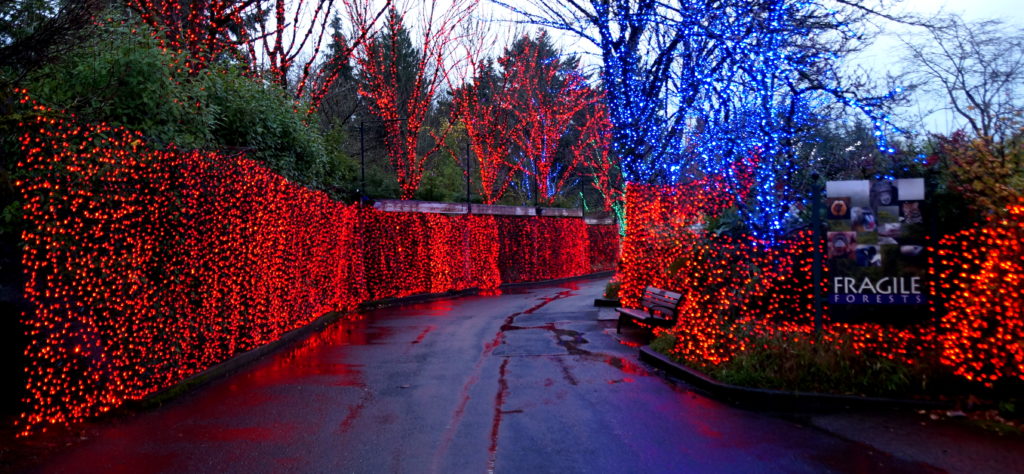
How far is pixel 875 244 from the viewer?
817 cm

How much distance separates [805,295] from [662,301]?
11.6ft

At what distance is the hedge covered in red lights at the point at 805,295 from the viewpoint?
22.0 ft

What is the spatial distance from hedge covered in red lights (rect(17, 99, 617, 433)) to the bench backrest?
6625 millimetres

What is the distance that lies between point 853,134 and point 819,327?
31.8 feet

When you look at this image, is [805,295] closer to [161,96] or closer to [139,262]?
[139,262]

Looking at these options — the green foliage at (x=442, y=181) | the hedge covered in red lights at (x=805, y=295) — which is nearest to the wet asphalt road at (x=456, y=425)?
the hedge covered in red lights at (x=805, y=295)

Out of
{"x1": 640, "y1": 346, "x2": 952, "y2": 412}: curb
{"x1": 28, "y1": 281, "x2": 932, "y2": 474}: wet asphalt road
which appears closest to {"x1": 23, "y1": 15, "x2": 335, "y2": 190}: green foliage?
{"x1": 28, "y1": 281, "x2": 932, "y2": 474}: wet asphalt road

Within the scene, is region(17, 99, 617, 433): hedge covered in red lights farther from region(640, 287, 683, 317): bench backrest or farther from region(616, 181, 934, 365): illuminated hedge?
region(640, 287, 683, 317): bench backrest

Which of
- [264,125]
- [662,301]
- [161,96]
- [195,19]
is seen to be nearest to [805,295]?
[662,301]

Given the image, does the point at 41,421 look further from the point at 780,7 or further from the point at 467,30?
the point at 467,30

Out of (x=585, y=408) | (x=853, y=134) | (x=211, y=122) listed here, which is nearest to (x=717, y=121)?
(x=853, y=134)

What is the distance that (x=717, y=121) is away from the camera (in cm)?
1352

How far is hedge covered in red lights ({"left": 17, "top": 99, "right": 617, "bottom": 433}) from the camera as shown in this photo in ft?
22.0

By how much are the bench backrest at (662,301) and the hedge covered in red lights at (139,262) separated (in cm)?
662
